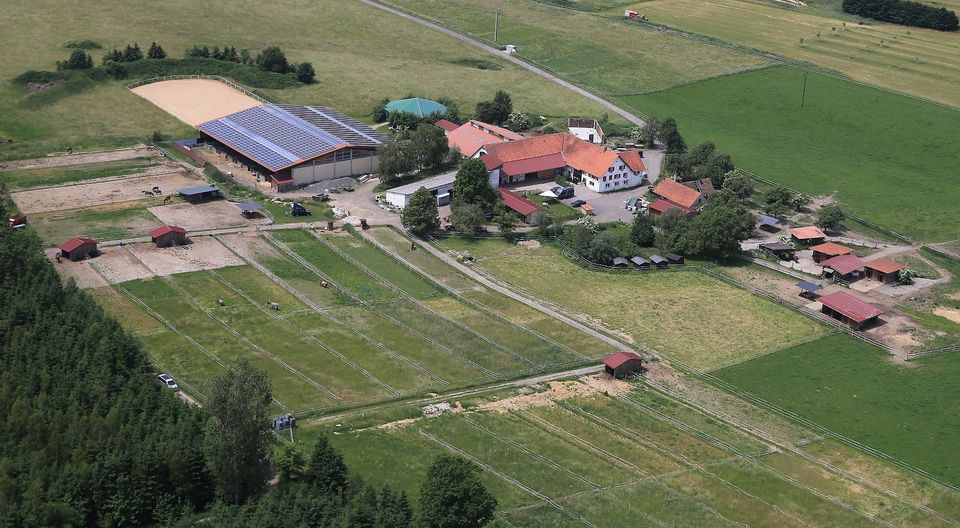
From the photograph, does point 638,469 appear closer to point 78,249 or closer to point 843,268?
point 843,268

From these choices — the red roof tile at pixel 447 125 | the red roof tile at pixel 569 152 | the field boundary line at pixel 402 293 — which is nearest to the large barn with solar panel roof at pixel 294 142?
the red roof tile at pixel 447 125

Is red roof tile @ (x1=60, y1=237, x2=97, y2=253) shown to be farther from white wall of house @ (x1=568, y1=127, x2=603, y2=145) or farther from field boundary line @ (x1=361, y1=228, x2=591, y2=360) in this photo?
white wall of house @ (x1=568, y1=127, x2=603, y2=145)

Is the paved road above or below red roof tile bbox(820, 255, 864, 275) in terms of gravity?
above

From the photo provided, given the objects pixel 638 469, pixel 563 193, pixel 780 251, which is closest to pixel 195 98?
pixel 563 193

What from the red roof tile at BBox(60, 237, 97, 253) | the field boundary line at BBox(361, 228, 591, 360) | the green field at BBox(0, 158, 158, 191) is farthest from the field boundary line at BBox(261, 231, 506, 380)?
the green field at BBox(0, 158, 158, 191)

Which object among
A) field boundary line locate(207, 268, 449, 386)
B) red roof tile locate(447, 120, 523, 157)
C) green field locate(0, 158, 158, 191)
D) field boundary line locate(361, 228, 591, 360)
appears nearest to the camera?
field boundary line locate(207, 268, 449, 386)

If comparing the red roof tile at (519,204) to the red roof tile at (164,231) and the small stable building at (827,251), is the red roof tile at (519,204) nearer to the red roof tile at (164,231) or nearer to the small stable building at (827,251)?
the small stable building at (827,251)
